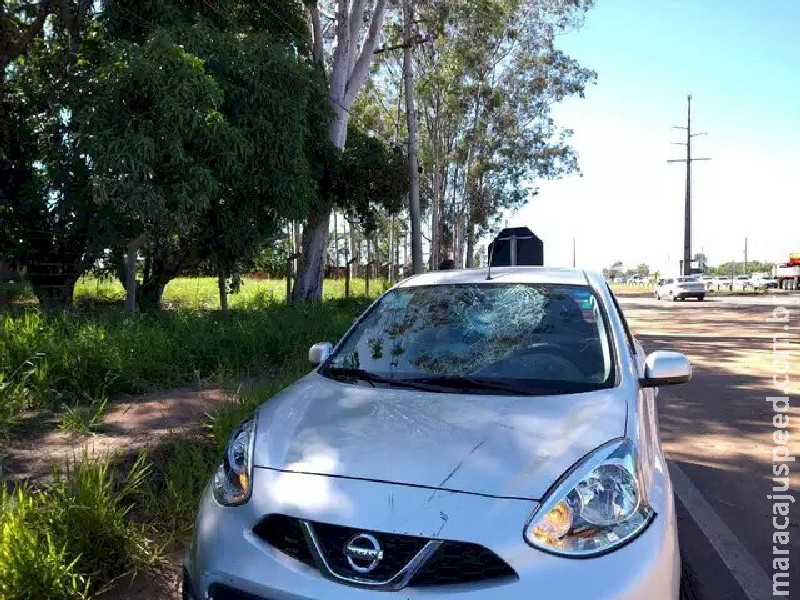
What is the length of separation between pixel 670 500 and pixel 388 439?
104cm

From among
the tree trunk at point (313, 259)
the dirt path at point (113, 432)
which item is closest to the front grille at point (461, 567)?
the dirt path at point (113, 432)

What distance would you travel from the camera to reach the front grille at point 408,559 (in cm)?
203

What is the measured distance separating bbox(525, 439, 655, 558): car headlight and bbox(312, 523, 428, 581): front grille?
36 centimetres

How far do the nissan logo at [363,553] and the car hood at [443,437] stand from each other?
22 cm

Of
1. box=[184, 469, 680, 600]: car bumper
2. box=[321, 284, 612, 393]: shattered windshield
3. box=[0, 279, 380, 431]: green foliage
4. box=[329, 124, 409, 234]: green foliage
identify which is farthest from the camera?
box=[329, 124, 409, 234]: green foliage

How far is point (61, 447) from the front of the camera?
15.3ft

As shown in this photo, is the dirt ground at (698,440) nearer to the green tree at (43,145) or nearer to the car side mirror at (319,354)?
the car side mirror at (319,354)

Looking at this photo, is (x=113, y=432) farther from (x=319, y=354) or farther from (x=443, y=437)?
(x=443, y=437)

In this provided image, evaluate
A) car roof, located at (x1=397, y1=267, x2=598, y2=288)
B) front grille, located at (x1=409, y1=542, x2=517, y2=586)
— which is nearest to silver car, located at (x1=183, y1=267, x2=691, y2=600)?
front grille, located at (x1=409, y1=542, x2=517, y2=586)

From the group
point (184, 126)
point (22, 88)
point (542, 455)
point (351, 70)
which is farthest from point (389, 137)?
point (542, 455)

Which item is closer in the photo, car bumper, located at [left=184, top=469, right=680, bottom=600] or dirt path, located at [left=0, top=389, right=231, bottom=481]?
car bumper, located at [left=184, top=469, right=680, bottom=600]

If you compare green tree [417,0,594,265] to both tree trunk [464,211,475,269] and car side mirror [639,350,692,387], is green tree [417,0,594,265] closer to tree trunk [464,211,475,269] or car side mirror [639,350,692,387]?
tree trunk [464,211,475,269]

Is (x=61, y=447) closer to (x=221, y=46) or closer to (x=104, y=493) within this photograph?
(x=104, y=493)

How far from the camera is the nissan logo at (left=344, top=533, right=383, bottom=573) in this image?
209 centimetres
